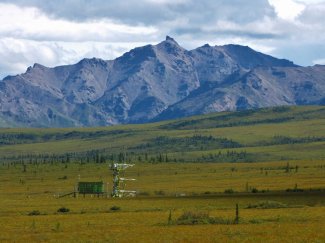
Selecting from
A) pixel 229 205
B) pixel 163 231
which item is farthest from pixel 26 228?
pixel 229 205

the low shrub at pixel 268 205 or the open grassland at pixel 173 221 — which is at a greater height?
the low shrub at pixel 268 205

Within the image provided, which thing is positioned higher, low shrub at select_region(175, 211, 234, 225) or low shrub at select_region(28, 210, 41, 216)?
low shrub at select_region(175, 211, 234, 225)

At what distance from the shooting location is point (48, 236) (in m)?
64.4

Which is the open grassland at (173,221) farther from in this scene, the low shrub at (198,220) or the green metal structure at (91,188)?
the green metal structure at (91,188)

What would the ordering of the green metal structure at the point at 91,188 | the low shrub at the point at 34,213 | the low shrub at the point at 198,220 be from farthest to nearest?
1. the green metal structure at the point at 91,188
2. the low shrub at the point at 34,213
3. the low shrub at the point at 198,220

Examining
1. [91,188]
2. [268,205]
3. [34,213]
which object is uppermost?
[91,188]

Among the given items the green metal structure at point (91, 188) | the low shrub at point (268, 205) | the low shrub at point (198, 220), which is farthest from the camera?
the green metal structure at point (91, 188)

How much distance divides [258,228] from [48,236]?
62.1ft

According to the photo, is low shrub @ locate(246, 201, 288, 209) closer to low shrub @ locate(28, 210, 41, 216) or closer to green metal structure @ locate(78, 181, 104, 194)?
low shrub @ locate(28, 210, 41, 216)

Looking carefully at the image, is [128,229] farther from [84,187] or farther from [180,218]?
[84,187]

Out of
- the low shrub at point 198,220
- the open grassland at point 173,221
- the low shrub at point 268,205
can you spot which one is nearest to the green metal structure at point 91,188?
the open grassland at point 173,221

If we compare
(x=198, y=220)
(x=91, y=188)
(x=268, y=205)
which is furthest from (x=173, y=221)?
(x=91, y=188)

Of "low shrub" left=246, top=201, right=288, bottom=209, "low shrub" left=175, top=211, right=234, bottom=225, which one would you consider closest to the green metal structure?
"low shrub" left=246, top=201, right=288, bottom=209

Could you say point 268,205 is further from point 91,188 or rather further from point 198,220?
point 91,188
